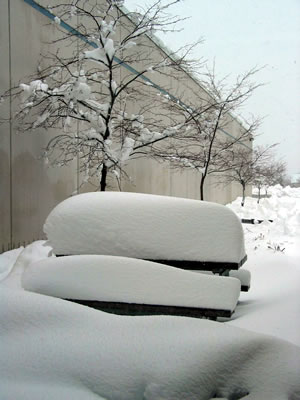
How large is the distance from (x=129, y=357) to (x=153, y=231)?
49.5 inches

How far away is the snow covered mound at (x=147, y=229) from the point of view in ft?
8.73

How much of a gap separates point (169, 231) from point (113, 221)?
1.38 ft

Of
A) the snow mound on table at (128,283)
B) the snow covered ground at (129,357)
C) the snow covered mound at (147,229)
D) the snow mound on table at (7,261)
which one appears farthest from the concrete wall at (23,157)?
the snow covered ground at (129,357)

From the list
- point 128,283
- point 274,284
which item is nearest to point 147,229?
point 128,283

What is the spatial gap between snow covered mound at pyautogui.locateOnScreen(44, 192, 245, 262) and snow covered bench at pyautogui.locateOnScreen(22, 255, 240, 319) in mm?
259

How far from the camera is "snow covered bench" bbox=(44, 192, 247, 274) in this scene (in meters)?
2.66

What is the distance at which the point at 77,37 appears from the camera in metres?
7.70

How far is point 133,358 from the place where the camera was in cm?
148

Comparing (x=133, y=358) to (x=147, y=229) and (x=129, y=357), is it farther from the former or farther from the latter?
(x=147, y=229)

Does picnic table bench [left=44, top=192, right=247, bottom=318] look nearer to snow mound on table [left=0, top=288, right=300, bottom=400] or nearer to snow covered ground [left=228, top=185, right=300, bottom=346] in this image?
snow covered ground [left=228, top=185, right=300, bottom=346]

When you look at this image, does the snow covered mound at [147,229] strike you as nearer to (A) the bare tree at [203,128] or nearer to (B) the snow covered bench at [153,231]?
(B) the snow covered bench at [153,231]

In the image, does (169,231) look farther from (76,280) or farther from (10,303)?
(10,303)

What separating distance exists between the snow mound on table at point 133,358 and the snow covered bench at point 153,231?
0.96m

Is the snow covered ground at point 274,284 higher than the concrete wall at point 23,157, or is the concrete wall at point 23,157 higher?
the concrete wall at point 23,157
